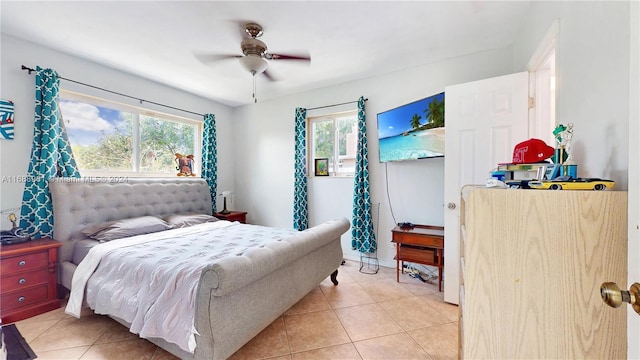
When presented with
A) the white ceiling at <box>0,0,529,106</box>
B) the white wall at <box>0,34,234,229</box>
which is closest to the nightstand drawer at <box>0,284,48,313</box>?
the white wall at <box>0,34,234,229</box>

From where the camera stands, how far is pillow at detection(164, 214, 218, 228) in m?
3.24

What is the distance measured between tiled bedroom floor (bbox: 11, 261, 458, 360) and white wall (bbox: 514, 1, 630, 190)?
1522 millimetres

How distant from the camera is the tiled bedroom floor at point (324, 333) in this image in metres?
1.77

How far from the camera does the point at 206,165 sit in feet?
13.7

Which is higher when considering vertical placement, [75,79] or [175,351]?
[75,79]

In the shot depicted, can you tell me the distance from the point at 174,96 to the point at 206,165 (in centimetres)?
114

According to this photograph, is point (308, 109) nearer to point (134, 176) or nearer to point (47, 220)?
point (134, 176)

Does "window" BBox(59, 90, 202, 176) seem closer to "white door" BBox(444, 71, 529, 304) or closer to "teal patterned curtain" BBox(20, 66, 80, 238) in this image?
"teal patterned curtain" BBox(20, 66, 80, 238)

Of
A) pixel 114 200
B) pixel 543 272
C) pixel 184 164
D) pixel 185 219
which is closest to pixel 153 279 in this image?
pixel 185 219

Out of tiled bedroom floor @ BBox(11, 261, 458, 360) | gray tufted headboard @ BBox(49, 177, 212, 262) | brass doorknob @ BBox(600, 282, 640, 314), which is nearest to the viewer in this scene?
brass doorknob @ BBox(600, 282, 640, 314)

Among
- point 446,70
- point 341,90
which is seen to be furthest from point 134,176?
point 446,70

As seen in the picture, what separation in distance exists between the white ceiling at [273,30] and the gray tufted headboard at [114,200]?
124 cm

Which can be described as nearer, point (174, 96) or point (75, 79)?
point (75, 79)

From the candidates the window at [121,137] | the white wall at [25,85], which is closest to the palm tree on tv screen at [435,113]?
the window at [121,137]
